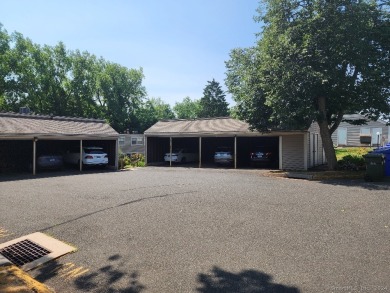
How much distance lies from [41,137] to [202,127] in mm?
12213

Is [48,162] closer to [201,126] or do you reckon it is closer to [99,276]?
[201,126]

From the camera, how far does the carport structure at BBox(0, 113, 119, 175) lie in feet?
60.3

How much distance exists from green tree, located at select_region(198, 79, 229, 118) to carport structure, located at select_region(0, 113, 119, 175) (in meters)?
38.9

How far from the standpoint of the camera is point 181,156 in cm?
2714

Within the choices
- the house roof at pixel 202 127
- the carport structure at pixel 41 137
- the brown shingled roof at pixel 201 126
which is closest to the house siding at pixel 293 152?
the house roof at pixel 202 127

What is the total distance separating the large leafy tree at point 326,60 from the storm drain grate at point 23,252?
1346cm

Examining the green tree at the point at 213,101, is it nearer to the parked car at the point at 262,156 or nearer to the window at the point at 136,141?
the window at the point at 136,141

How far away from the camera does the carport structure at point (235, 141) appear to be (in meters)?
20.7

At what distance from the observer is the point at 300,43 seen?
53.9ft

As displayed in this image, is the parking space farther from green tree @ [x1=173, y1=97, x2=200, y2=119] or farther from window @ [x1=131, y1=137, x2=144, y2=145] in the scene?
green tree @ [x1=173, y1=97, x2=200, y2=119]

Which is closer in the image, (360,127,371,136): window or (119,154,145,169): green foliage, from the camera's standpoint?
(119,154,145,169): green foliage

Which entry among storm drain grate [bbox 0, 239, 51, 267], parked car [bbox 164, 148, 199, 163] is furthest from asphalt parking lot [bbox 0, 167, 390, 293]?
parked car [bbox 164, 148, 199, 163]

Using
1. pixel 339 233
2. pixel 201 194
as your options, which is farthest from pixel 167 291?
pixel 201 194

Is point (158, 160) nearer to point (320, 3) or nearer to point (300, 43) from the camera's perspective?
point (300, 43)
